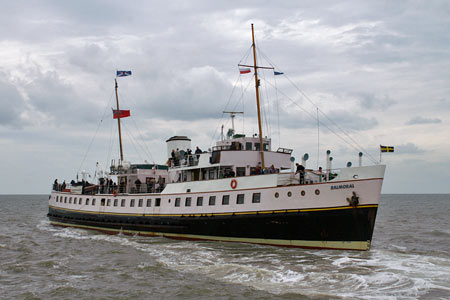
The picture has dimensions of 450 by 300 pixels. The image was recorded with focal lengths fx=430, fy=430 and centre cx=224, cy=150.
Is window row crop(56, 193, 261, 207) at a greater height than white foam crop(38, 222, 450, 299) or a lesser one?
greater

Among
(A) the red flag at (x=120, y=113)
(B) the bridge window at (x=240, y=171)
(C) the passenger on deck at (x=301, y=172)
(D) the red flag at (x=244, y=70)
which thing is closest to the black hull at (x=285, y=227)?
(C) the passenger on deck at (x=301, y=172)

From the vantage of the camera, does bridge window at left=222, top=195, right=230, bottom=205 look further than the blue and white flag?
No

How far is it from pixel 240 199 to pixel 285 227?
351 centimetres

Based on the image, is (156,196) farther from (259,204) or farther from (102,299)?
(102,299)

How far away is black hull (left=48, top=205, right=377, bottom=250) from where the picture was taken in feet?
73.3

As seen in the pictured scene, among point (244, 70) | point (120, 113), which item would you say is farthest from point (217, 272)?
point (120, 113)

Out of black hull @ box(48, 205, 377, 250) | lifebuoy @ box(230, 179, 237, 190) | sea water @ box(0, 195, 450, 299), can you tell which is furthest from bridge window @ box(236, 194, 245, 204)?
sea water @ box(0, 195, 450, 299)

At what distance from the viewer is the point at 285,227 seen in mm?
24078

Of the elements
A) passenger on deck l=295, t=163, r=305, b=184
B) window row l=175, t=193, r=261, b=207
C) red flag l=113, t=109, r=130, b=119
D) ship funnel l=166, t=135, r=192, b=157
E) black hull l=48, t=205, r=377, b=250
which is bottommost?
black hull l=48, t=205, r=377, b=250

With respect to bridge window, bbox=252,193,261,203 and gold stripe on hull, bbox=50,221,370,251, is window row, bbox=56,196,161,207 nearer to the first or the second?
gold stripe on hull, bbox=50,221,370,251

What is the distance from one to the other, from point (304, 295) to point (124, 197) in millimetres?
21740

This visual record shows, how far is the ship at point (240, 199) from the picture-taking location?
22.5 metres

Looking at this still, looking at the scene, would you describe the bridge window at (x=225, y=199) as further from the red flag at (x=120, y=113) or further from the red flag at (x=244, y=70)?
the red flag at (x=120, y=113)

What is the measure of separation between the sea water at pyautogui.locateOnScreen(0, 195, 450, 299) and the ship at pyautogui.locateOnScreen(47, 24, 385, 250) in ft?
3.39
